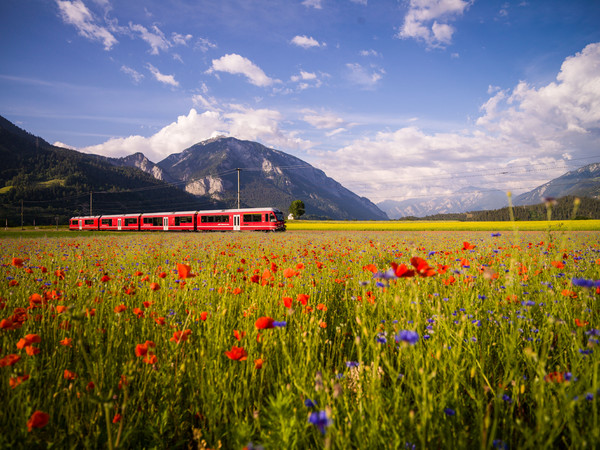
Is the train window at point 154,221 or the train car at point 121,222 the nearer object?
the train window at point 154,221

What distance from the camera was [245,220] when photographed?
30312mm

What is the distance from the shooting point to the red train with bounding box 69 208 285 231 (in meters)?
29.5

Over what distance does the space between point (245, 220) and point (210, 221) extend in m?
4.43

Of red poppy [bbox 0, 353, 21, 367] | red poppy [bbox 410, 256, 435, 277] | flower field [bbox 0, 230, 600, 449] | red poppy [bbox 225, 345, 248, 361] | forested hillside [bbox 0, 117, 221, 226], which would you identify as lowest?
flower field [bbox 0, 230, 600, 449]

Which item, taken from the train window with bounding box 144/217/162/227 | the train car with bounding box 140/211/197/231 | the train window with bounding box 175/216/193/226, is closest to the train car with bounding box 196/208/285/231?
the train car with bounding box 140/211/197/231

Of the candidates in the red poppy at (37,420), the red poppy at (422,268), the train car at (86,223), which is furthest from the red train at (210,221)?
the red poppy at (37,420)

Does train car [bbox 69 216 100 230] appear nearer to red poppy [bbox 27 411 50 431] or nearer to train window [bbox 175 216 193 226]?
train window [bbox 175 216 193 226]

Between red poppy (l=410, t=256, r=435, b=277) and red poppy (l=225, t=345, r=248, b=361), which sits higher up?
red poppy (l=410, t=256, r=435, b=277)

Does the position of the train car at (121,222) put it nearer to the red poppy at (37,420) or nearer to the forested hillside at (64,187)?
the red poppy at (37,420)

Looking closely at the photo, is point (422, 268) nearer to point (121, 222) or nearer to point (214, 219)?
point (214, 219)

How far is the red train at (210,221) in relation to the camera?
1163 inches

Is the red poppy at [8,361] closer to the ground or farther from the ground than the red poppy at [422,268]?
closer to the ground

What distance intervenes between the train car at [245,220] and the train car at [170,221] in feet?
5.25

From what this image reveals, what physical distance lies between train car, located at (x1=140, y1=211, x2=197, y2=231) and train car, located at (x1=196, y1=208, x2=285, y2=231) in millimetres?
1600
